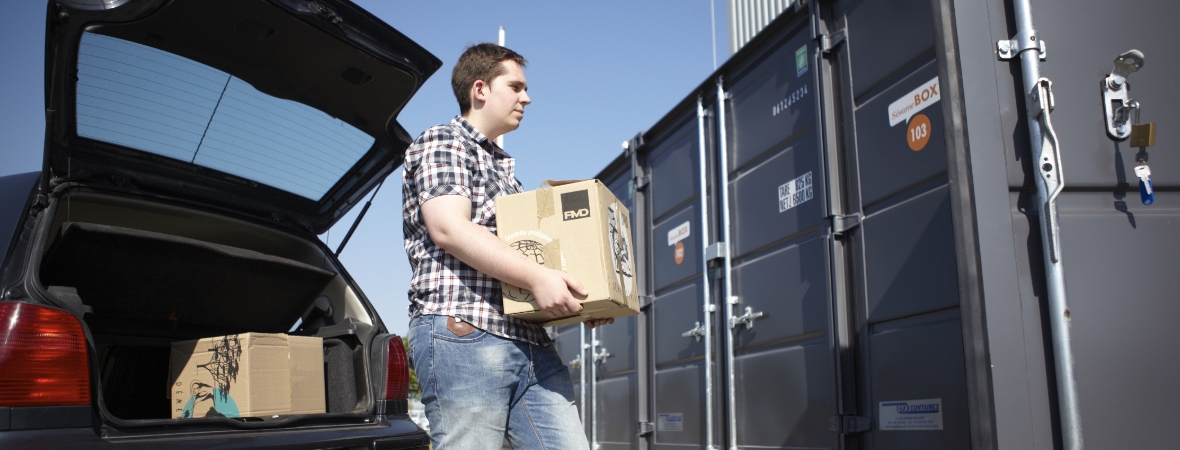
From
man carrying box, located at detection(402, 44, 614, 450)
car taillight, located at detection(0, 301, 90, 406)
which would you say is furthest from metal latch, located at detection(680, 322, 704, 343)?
car taillight, located at detection(0, 301, 90, 406)

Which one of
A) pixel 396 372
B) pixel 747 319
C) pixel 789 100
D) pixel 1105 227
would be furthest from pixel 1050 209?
pixel 747 319

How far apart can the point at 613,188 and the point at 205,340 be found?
13.2 feet

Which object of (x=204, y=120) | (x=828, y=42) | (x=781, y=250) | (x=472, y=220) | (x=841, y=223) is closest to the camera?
(x=472, y=220)

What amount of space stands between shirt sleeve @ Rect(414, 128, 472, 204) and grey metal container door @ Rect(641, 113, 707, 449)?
9.81 ft

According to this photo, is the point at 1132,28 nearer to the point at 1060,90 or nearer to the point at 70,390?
the point at 1060,90

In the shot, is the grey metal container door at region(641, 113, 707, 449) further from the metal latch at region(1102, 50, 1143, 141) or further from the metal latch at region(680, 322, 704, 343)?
the metal latch at region(1102, 50, 1143, 141)

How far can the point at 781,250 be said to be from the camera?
13.1 feet

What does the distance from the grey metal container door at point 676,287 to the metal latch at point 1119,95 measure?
294 cm

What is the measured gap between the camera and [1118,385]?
180 cm

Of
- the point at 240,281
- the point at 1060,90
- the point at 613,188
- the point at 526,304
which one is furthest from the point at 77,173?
the point at 613,188

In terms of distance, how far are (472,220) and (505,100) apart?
0.35 metres

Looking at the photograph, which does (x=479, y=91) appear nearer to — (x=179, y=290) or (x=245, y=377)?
(x=245, y=377)

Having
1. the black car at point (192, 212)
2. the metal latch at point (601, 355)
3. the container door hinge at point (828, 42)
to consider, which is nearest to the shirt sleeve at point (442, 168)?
the black car at point (192, 212)

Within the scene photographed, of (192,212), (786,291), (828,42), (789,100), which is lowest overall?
(786,291)
